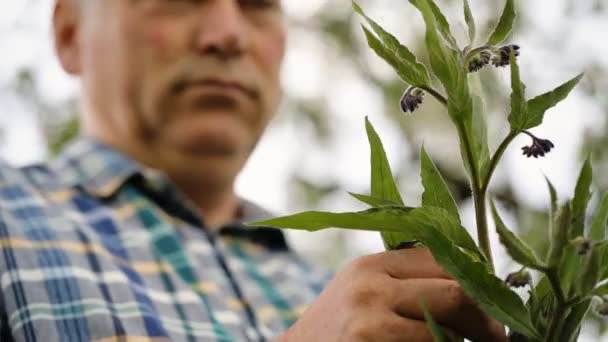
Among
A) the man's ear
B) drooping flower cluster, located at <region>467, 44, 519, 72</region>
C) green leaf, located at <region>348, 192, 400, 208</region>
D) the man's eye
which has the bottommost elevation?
the man's ear

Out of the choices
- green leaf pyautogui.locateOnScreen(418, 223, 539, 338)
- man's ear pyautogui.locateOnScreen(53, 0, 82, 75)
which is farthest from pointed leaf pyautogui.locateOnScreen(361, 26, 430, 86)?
man's ear pyautogui.locateOnScreen(53, 0, 82, 75)

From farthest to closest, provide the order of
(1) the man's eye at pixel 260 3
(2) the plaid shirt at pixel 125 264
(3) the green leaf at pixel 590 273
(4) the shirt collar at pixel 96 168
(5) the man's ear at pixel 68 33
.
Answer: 1. (5) the man's ear at pixel 68 33
2. (1) the man's eye at pixel 260 3
3. (4) the shirt collar at pixel 96 168
4. (2) the plaid shirt at pixel 125 264
5. (3) the green leaf at pixel 590 273

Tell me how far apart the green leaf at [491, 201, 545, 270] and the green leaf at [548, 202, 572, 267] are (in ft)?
0.03

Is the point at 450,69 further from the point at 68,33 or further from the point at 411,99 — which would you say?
the point at 68,33

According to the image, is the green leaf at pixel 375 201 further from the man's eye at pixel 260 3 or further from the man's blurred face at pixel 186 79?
the man's eye at pixel 260 3

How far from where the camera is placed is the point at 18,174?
1462mm

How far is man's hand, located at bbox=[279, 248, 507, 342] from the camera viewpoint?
649 mm

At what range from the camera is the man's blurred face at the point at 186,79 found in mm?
1663

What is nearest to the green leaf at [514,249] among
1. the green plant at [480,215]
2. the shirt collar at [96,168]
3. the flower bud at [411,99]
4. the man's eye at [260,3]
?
the green plant at [480,215]

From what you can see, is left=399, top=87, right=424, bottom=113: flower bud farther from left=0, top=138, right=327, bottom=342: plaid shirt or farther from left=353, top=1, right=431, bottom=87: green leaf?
left=0, top=138, right=327, bottom=342: plaid shirt

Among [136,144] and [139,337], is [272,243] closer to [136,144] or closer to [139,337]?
[136,144]

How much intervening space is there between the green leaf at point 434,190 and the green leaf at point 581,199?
9cm

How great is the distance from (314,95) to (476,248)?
13.6ft

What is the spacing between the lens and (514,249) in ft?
1.96
